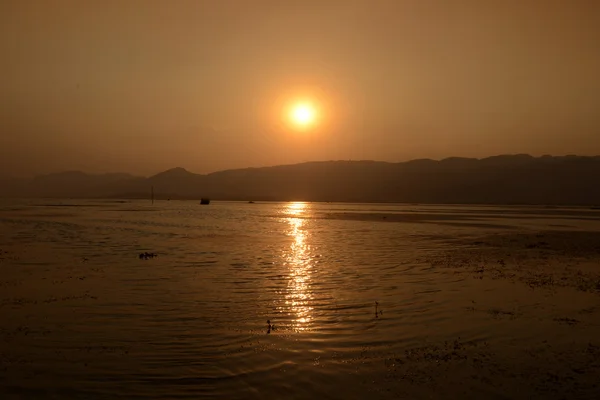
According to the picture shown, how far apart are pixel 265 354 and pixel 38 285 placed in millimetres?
12168

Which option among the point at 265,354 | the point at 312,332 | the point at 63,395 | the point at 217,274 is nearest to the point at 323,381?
the point at 265,354

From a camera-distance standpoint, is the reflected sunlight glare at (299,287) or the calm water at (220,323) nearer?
the calm water at (220,323)

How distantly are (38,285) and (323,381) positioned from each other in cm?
1406

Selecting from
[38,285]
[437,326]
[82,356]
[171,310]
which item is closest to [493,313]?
[437,326]

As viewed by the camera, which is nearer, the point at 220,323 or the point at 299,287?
the point at 220,323

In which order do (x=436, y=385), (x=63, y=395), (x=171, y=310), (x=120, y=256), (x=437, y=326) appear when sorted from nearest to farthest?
(x=63, y=395)
(x=436, y=385)
(x=437, y=326)
(x=171, y=310)
(x=120, y=256)

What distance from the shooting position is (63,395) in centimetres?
813

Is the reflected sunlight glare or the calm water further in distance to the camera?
the reflected sunlight glare

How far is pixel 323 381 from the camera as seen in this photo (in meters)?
8.90

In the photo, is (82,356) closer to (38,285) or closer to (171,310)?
(171,310)

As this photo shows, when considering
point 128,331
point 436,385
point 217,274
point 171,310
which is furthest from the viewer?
point 217,274

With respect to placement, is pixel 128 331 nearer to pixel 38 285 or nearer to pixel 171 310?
pixel 171 310

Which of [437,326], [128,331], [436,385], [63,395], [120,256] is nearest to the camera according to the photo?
[63,395]

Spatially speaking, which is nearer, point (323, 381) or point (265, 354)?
point (323, 381)
